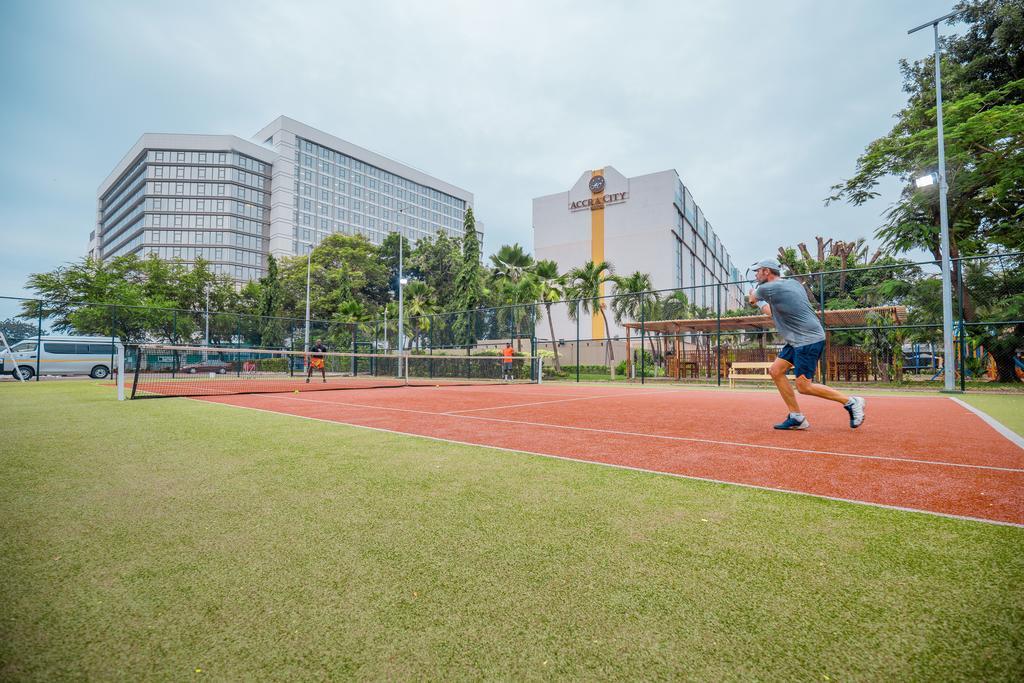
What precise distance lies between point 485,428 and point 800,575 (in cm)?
425

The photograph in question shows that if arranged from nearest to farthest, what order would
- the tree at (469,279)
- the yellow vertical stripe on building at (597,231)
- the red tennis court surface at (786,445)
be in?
1. the red tennis court surface at (786,445)
2. the tree at (469,279)
3. the yellow vertical stripe on building at (597,231)

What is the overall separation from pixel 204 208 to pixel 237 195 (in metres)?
5.40

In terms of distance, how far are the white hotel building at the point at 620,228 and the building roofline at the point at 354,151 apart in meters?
48.3

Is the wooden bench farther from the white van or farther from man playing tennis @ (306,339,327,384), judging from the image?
the white van

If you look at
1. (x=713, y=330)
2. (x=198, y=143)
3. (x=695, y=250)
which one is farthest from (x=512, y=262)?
(x=198, y=143)

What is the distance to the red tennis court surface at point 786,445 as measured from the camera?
9.50 feet

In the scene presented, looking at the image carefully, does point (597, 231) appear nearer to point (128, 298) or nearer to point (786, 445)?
point (128, 298)

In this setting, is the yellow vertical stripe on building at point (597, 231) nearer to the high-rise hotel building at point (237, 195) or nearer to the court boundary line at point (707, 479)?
the high-rise hotel building at point (237, 195)

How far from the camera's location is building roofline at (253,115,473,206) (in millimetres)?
74562

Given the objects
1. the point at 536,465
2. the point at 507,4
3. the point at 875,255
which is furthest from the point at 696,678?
the point at 875,255

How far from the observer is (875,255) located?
33.1 metres

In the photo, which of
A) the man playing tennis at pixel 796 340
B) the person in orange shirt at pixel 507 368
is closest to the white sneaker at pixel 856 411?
the man playing tennis at pixel 796 340

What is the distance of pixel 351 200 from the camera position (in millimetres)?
83500

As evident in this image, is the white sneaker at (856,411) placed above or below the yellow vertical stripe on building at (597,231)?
below
